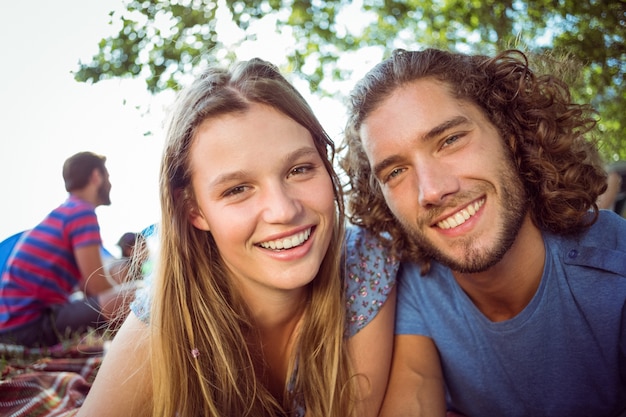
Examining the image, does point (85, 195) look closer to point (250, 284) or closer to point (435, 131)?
point (250, 284)

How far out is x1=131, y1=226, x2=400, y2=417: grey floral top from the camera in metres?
2.25

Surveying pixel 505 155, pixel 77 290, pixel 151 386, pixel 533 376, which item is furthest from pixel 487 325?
pixel 77 290

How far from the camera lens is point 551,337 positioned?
7.07ft

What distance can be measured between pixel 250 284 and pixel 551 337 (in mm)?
1305

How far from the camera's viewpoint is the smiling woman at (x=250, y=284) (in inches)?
76.7

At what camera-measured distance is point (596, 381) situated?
84.0 inches

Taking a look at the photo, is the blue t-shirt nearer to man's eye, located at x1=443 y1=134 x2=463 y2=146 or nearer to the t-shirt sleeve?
the t-shirt sleeve

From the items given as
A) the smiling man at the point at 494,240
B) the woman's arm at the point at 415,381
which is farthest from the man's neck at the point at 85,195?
the woman's arm at the point at 415,381

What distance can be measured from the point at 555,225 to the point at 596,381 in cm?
67

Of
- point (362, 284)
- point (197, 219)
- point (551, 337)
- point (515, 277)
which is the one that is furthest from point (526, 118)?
A: point (197, 219)

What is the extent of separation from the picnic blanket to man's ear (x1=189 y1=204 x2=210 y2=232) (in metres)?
1.07

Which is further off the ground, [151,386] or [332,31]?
[332,31]

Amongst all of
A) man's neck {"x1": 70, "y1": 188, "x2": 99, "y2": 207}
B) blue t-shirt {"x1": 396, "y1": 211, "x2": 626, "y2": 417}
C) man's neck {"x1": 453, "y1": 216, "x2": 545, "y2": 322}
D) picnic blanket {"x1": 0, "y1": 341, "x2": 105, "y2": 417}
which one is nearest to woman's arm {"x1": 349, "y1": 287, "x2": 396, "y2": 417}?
blue t-shirt {"x1": 396, "y1": 211, "x2": 626, "y2": 417}

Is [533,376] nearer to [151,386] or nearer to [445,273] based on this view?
[445,273]
